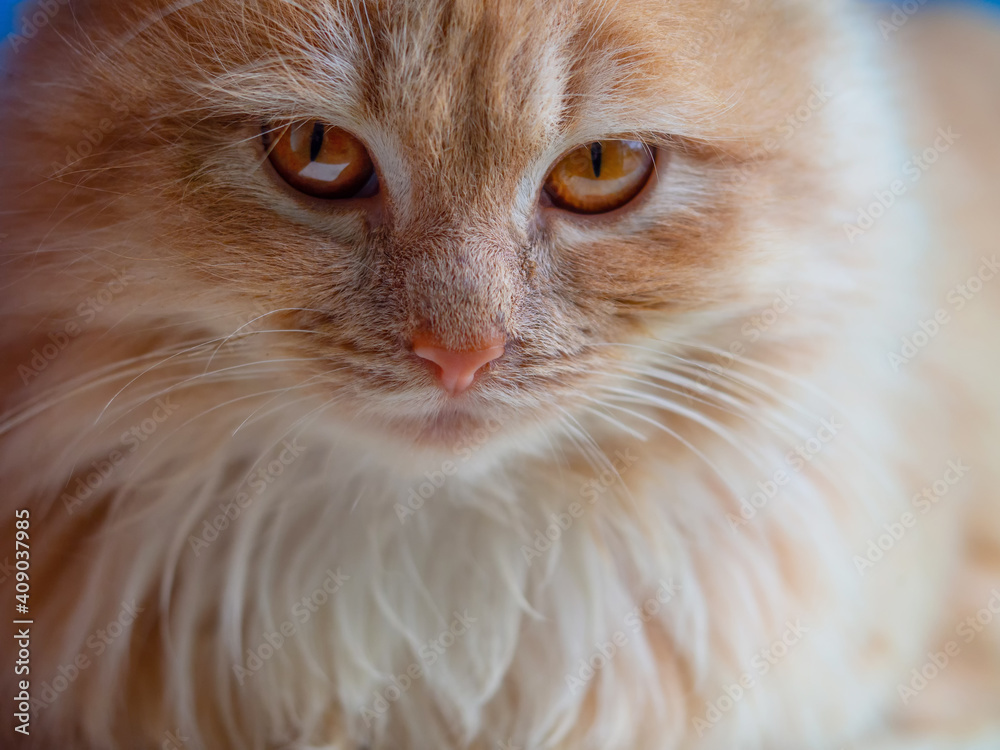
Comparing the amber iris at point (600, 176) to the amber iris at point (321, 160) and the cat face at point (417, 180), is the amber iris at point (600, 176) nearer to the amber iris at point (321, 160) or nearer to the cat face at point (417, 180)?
the cat face at point (417, 180)

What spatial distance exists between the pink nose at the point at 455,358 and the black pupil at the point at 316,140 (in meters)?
0.24

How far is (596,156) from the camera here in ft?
3.42

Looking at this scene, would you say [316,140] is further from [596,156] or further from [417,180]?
[596,156]

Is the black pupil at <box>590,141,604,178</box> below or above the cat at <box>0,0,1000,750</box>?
above

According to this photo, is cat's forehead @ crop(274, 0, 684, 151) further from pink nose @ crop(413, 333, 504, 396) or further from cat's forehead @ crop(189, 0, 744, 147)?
pink nose @ crop(413, 333, 504, 396)

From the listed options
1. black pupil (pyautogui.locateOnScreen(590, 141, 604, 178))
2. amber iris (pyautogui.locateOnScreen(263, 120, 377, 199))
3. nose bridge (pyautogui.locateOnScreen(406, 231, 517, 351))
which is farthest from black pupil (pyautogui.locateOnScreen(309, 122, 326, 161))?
black pupil (pyautogui.locateOnScreen(590, 141, 604, 178))

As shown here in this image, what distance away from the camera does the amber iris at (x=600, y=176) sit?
104cm

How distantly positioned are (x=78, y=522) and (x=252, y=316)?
0.41 m

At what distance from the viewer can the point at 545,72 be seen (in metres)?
0.95

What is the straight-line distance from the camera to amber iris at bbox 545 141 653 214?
3.41 ft

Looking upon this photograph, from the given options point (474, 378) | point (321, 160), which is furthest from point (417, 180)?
point (474, 378)

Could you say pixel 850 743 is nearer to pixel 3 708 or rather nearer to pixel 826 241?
pixel 826 241

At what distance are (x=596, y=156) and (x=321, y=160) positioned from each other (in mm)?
313

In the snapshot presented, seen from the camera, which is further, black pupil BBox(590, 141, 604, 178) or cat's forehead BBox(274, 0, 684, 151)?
black pupil BBox(590, 141, 604, 178)
